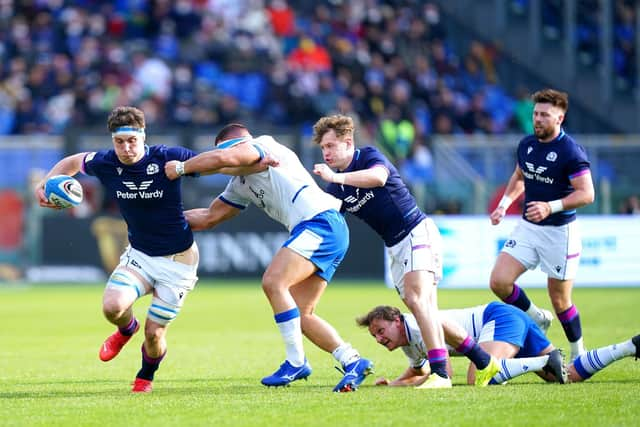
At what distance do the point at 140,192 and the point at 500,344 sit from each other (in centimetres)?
344

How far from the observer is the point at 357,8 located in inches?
1297

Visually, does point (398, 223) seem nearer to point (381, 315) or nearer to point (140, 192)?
point (381, 315)

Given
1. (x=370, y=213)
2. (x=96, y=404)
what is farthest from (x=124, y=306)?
(x=370, y=213)

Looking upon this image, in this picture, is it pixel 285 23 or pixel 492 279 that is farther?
pixel 285 23

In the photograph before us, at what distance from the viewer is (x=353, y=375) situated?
10086mm

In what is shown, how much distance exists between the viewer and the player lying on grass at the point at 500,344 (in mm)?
10352

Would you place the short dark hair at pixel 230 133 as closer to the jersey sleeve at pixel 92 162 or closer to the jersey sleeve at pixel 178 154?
the jersey sleeve at pixel 178 154

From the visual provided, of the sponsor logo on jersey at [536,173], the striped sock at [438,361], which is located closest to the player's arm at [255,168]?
the striped sock at [438,361]

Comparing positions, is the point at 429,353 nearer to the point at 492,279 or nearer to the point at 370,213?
the point at 370,213

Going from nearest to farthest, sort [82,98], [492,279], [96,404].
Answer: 1. [96,404]
2. [492,279]
3. [82,98]

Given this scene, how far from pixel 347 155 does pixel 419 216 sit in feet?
3.08

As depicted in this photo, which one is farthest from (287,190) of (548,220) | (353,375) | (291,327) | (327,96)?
(327,96)

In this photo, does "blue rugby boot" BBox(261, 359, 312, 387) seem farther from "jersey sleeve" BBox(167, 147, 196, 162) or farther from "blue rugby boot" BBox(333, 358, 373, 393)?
"jersey sleeve" BBox(167, 147, 196, 162)

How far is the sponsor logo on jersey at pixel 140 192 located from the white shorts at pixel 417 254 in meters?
2.12
